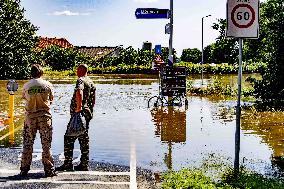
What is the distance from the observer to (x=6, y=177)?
867 cm

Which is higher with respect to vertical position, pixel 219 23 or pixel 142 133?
pixel 219 23

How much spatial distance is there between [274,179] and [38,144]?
600 centimetres

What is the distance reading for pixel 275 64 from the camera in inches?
754

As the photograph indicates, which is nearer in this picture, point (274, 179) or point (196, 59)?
point (274, 179)

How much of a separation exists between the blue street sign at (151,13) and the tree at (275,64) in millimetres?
3976

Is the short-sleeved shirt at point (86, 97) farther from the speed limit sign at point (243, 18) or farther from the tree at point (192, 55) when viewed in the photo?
the tree at point (192, 55)

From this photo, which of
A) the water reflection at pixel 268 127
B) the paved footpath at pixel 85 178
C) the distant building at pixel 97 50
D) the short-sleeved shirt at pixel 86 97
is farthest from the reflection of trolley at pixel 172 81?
the distant building at pixel 97 50

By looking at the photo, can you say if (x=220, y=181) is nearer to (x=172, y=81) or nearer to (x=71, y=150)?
(x=71, y=150)

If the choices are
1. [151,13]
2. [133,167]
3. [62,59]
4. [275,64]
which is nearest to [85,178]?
[133,167]

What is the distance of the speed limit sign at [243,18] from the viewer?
839 cm

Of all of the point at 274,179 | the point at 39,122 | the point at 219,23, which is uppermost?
the point at 219,23

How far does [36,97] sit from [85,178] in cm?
164

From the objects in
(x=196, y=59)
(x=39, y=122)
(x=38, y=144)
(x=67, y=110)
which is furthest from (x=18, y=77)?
(x=196, y=59)

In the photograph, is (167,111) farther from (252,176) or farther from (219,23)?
(219,23)
